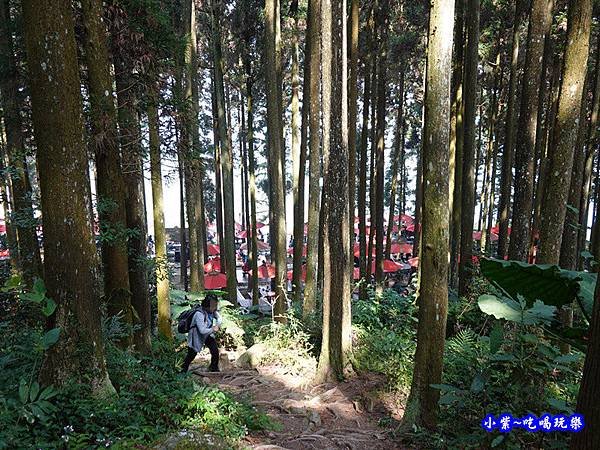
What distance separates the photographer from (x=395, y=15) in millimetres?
14000

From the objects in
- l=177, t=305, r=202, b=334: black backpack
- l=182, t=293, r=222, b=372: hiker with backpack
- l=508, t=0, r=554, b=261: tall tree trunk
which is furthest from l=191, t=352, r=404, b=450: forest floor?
l=508, t=0, r=554, b=261: tall tree trunk

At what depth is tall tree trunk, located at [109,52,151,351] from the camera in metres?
5.56

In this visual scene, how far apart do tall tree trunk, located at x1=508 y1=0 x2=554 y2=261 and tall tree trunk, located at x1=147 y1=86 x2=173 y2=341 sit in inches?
231

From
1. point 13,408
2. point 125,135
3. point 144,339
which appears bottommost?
point 144,339

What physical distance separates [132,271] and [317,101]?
4950 mm

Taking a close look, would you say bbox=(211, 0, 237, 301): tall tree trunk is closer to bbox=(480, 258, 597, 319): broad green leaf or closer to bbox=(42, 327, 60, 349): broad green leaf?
bbox=(42, 327, 60, 349): broad green leaf

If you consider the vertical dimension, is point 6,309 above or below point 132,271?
below

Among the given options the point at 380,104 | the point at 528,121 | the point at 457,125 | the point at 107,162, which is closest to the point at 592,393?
the point at 107,162

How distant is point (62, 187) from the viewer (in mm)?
3490

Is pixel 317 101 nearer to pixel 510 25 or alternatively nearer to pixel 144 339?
pixel 144 339

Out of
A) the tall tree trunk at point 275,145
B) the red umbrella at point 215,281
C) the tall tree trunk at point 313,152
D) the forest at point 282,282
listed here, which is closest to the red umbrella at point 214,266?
the red umbrella at point 215,281

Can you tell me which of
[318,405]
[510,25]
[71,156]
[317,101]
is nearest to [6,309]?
[71,156]

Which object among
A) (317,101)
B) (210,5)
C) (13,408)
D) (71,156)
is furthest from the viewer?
(210,5)

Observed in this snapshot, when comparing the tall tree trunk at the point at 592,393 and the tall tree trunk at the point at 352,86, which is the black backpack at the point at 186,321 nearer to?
the tall tree trunk at the point at 352,86
